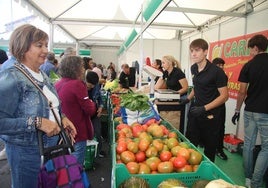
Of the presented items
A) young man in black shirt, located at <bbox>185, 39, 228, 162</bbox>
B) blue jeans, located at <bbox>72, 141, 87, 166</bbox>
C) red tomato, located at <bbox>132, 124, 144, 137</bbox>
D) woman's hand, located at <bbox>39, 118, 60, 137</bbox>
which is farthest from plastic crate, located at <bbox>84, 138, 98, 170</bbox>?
woman's hand, located at <bbox>39, 118, 60, 137</bbox>

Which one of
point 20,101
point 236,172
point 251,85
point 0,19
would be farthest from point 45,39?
point 0,19

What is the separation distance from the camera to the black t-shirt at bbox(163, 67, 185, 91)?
414 centimetres

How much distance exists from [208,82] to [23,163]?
6.06ft

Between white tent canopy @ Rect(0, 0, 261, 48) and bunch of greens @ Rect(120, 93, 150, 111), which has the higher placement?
white tent canopy @ Rect(0, 0, 261, 48)

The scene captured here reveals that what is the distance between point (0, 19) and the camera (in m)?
10.4

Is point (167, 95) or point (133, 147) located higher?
point (167, 95)

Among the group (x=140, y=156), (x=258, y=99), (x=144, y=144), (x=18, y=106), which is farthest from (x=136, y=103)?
(x=18, y=106)

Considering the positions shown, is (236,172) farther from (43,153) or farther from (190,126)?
(43,153)

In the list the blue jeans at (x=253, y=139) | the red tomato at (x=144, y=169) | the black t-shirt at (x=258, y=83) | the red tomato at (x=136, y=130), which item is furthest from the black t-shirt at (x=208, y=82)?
the red tomato at (x=144, y=169)

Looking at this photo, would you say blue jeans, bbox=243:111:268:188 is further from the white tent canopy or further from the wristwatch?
the white tent canopy

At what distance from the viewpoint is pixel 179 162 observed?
166 cm

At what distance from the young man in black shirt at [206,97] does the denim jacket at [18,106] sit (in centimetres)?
167

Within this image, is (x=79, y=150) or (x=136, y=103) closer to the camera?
(x=79, y=150)

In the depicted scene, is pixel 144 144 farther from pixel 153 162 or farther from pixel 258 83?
pixel 258 83
